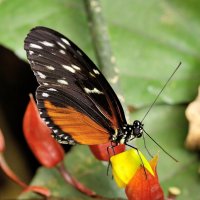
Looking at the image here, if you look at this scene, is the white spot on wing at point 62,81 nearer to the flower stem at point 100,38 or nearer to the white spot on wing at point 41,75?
the white spot on wing at point 41,75

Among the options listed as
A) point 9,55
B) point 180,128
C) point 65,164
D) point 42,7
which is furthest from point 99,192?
point 9,55

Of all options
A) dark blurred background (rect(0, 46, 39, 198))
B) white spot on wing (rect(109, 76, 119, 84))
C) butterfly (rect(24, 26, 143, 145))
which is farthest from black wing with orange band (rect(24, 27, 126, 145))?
dark blurred background (rect(0, 46, 39, 198))

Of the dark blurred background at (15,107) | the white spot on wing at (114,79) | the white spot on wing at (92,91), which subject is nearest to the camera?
the white spot on wing at (92,91)

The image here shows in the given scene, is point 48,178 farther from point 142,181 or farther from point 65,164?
point 142,181

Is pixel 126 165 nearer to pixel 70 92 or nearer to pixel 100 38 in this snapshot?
pixel 70 92

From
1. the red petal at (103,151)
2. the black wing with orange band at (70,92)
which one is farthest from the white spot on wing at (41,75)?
the red petal at (103,151)

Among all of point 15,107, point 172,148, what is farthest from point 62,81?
point 15,107

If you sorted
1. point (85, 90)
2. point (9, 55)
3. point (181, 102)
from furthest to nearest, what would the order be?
point (9, 55)
point (181, 102)
point (85, 90)

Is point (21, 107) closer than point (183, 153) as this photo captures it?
No
